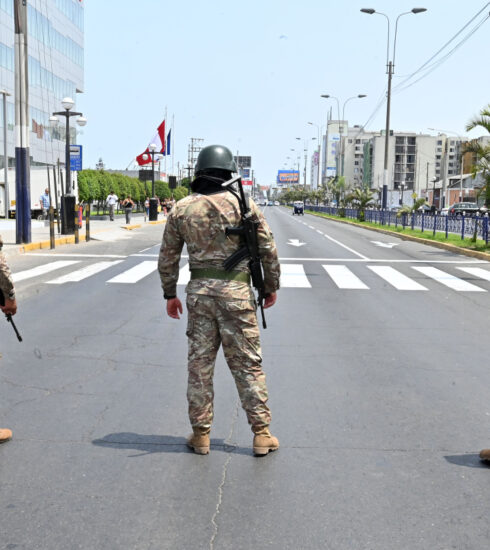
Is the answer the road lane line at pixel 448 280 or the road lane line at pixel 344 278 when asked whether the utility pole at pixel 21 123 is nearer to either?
the road lane line at pixel 344 278

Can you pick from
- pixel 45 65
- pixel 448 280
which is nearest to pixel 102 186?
pixel 45 65

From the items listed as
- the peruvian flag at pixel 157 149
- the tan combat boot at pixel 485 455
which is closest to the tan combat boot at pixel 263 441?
the tan combat boot at pixel 485 455

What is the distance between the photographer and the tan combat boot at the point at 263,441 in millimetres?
4102

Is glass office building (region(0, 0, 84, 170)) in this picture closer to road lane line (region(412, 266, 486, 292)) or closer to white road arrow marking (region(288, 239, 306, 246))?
white road arrow marking (region(288, 239, 306, 246))

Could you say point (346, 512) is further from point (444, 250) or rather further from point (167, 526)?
Result: point (444, 250)

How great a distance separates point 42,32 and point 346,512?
6043 cm

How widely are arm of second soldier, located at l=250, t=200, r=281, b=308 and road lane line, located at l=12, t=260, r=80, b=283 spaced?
31.1ft

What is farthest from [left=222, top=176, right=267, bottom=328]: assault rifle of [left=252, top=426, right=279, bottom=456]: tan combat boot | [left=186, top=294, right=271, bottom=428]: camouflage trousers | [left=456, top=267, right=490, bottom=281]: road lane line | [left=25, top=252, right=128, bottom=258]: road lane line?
[left=25, top=252, right=128, bottom=258]: road lane line

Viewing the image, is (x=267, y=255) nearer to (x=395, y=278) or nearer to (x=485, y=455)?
(x=485, y=455)

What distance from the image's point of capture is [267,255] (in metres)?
4.16

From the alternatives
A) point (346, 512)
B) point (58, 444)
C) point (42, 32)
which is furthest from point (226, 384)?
point (42, 32)

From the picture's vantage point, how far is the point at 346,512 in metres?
3.34

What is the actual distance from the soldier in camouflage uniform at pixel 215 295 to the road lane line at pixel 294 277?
8.22m

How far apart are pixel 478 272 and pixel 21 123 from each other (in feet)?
43.0
